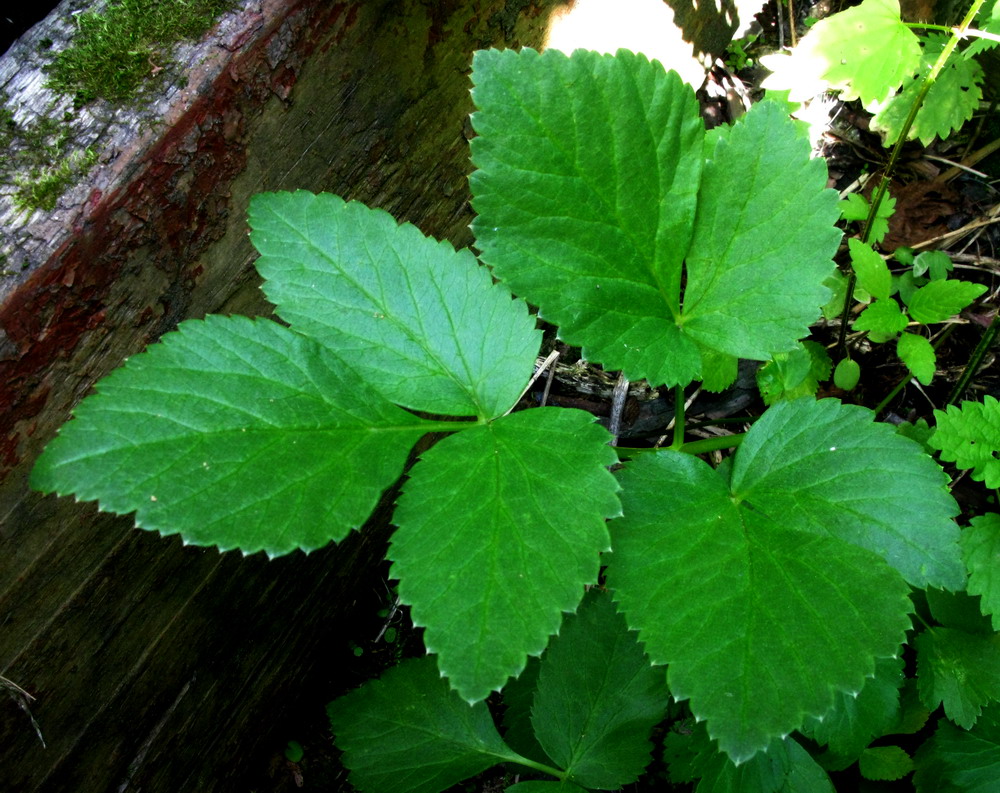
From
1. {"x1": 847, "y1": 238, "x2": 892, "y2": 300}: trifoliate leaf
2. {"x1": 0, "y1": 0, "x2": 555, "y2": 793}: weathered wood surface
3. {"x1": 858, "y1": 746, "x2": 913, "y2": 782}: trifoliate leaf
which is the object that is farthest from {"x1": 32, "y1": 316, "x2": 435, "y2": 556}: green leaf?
{"x1": 847, "y1": 238, "x2": 892, "y2": 300}: trifoliate leaf

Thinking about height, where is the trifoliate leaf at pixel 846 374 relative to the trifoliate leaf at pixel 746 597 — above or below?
below

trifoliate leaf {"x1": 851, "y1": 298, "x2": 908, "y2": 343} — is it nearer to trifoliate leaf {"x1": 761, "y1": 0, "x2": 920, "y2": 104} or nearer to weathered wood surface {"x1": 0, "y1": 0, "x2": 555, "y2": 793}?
trifoliate leaf {"x1": 761, "y1": 0, "x2": 920, "y2": 104}

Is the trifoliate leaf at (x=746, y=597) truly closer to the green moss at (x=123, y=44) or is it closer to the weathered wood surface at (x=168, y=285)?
the weathered wood surface at (x=168, y=285)

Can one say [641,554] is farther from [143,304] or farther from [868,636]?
[143,304]

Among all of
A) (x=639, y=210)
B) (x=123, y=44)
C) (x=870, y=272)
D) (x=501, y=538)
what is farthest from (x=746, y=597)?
(x=123, y=44)

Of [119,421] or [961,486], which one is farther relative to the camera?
[961,486]

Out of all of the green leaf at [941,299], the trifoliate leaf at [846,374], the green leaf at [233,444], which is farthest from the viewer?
the trifoliate leaf at [846,374]

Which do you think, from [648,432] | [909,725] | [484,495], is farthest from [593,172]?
[909,725]

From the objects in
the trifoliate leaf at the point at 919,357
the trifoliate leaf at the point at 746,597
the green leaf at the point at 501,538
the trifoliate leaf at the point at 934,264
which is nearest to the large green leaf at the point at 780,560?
the trifoliate leaf at the point at 746,597
